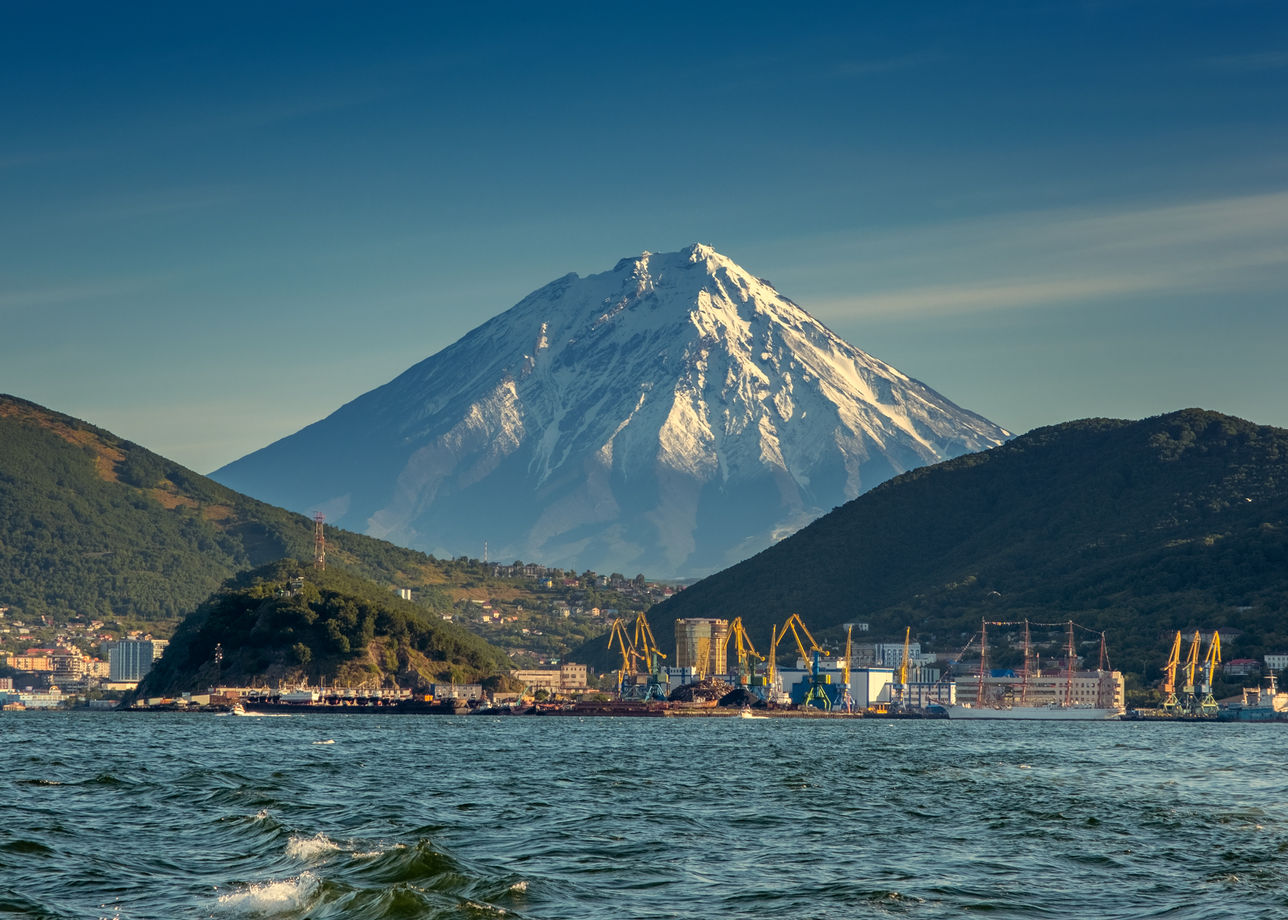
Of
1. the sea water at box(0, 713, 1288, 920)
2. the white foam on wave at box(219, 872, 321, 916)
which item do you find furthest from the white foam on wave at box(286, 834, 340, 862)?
the white foam on wave at box(219, 872, 321, 916)

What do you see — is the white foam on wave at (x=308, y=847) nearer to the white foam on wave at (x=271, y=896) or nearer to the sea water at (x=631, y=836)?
the sea water at (x=631, y=836)

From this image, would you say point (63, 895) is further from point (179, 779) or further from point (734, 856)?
point (179, 779)

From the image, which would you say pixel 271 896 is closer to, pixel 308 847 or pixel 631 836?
pixel 308 847

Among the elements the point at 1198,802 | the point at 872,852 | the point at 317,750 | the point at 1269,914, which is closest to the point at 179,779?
the point at 317,750

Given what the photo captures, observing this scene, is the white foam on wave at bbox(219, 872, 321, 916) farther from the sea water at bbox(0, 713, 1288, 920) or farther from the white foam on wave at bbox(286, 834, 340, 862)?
the white foam on wave at bbox(286, 834, 340, 862)

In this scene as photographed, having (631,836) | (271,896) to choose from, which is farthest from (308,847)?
(631,836)

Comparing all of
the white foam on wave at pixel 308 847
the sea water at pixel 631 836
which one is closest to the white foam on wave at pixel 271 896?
the sea water at pixel 631 836
